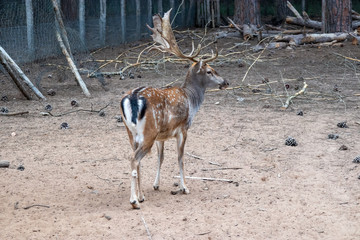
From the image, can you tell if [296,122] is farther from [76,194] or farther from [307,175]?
[76,194]

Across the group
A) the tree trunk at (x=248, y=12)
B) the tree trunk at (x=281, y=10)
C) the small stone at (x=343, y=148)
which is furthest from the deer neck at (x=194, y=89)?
the tree trunk at (x=281, y=10)

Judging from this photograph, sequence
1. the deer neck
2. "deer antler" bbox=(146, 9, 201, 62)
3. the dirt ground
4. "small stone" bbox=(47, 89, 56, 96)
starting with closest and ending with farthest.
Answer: the dirt ground
the deer neck
"deer antler" bbox=(146, 9, 201, 62)
"small stone" bbox=(47, 89, 56, 96)

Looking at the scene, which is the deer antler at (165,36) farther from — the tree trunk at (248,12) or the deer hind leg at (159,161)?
the tree trunk at (248,12)

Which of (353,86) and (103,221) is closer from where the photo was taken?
(103,221)

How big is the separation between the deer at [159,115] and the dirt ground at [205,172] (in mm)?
399

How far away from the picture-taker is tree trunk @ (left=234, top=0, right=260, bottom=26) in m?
19.5

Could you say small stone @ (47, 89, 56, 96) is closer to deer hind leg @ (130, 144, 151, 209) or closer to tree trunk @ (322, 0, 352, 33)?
deer hind leg @ (130, 144, 151, 209)

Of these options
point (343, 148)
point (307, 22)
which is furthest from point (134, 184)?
point (307, 22)

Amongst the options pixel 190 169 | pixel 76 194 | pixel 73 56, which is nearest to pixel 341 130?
pixel 190 169

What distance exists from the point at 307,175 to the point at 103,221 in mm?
2567

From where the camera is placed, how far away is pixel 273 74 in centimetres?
1309

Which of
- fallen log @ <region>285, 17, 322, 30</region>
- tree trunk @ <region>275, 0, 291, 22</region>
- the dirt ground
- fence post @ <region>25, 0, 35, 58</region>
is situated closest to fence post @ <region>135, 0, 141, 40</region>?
fallen log @ <region>285, 17, 322, 30</region>

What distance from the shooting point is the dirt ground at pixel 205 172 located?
5102mm

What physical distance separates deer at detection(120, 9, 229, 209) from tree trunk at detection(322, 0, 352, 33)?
36.3ft
